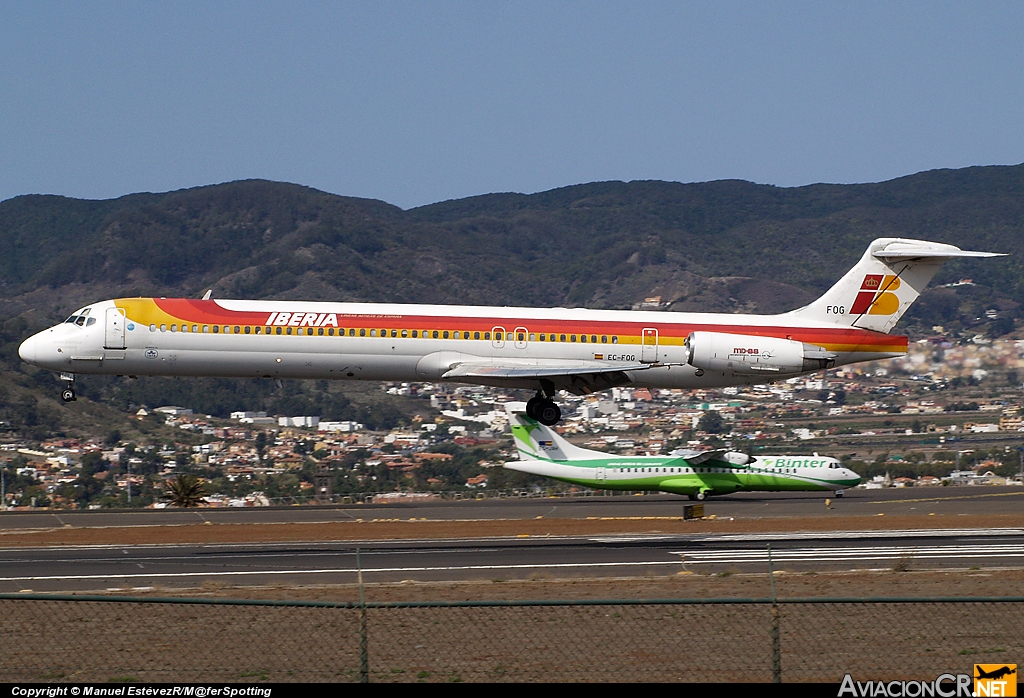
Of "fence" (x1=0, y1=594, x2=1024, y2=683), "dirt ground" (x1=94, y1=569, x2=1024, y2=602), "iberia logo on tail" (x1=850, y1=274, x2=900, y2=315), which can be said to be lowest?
"dirt ground" (x1=94, y1=569, x2=1024, y2=602)

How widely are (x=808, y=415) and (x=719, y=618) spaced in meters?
145

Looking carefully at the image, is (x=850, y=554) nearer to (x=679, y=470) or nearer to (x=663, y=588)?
(x=663, y=588)

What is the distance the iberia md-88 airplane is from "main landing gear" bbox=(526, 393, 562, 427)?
0.05m

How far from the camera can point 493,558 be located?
103 ft

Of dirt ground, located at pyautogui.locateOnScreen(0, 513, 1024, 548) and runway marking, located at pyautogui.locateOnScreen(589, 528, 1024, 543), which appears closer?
runway marking, located at pyautogui.locateOnScreen(589, 528, 1024, 543)

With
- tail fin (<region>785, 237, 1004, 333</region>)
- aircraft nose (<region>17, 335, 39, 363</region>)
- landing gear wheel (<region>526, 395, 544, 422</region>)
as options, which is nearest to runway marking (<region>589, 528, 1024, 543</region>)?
landing gear wheel (<region>526, 395, 544, 422</region>)

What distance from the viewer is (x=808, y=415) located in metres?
160

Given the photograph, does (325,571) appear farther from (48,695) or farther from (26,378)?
(26,378)

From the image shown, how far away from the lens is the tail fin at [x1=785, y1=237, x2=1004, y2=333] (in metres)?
41.0

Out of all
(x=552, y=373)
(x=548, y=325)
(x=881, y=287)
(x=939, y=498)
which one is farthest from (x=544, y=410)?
(x=939, y=498)

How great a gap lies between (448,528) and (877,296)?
57.5ft

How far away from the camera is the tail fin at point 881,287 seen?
41031mm

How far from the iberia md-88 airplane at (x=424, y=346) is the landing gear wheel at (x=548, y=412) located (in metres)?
0.04

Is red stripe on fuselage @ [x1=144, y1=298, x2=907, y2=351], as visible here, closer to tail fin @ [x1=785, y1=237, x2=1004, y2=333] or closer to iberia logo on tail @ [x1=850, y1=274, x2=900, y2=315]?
tail fin @ [x1=785, y1=237, x2=1004, y2=333]
